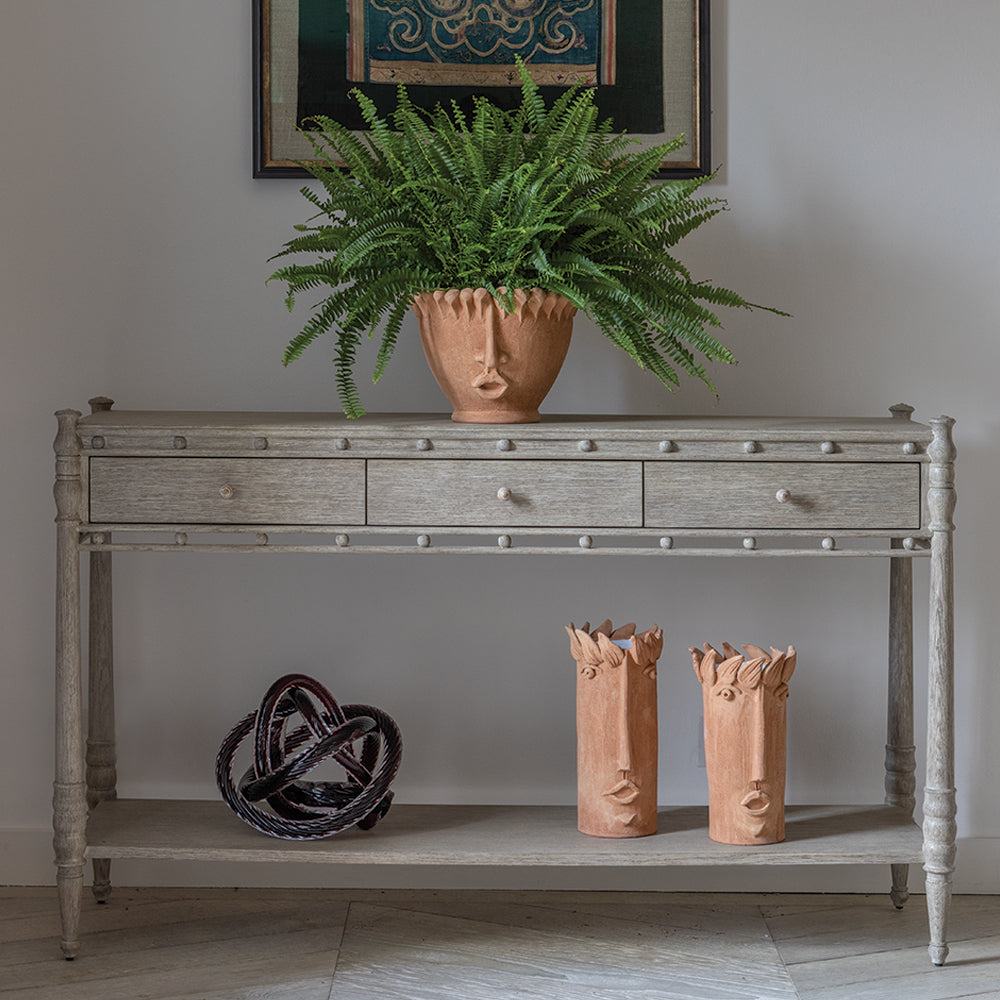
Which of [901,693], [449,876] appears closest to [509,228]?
[901,693]

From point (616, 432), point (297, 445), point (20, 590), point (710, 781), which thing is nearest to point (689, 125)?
point (616, 432)

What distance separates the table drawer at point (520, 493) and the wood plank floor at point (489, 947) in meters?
0.71

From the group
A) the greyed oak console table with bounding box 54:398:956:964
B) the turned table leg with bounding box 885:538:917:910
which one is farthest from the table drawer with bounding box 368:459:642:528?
the turned table leg with bounding box 885:538:917:910

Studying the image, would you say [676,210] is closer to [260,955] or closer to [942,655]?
[942,655]

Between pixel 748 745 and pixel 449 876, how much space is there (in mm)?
647

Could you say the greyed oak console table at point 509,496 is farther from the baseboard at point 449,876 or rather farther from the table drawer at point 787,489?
the baseboard at point 449,876

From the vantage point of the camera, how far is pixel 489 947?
194 centimetres

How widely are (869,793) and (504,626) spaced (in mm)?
736

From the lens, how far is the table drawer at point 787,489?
1754mm

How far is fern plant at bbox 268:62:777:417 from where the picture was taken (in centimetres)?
173

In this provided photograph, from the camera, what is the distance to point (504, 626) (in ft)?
7.22

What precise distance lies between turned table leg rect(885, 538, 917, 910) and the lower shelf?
6 centimetres

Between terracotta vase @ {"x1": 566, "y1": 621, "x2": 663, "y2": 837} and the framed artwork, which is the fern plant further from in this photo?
terracotta vase @ {"x1": 566, "y1": 621, "x2": 663, "y2": 837}

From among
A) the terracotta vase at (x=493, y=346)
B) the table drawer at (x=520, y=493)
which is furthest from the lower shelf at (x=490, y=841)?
the terracotta vase at (x=493, y=346)
